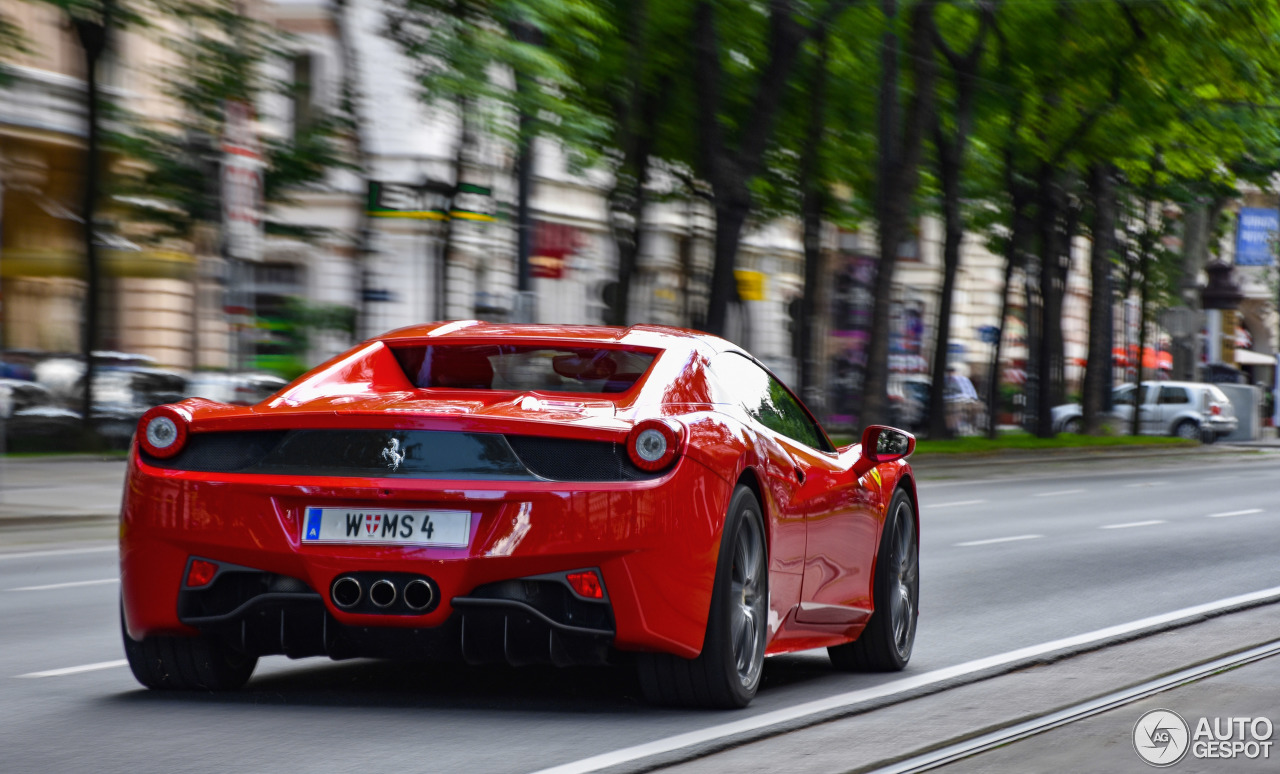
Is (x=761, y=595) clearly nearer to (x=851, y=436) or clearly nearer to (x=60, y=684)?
(x=60, y=684)

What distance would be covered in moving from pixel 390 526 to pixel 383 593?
0.64ft

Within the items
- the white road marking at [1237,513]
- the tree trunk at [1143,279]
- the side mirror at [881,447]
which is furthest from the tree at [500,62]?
the tree trunk at [1143,279]

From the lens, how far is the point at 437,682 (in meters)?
6.98

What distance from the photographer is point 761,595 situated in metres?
6.55

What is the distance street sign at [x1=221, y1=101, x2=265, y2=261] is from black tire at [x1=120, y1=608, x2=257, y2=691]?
15.9 metres

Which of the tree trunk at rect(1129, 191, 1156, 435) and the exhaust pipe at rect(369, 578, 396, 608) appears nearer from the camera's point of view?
the exhaust pipe at rect(369, 578, 396, 608)

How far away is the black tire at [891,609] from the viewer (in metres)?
7.77

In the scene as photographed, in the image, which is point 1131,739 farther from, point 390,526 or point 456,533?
point 390,526

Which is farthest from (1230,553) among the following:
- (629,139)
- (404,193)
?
(629,139)

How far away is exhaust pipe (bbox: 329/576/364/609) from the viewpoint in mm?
5816

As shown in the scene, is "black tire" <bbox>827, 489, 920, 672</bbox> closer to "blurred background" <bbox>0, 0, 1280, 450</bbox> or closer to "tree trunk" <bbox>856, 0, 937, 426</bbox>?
"blurred background" <bbox>0, 0, 1280, 450</bbox>

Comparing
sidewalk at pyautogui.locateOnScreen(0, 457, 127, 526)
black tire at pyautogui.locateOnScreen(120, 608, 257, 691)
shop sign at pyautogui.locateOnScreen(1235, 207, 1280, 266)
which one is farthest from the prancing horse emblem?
shop sign at pyautogui.locateOnScreen(1235, 207, 1280, 266)

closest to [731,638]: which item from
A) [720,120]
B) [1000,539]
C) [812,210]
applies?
[1000,539]

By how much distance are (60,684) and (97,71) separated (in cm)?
2073
